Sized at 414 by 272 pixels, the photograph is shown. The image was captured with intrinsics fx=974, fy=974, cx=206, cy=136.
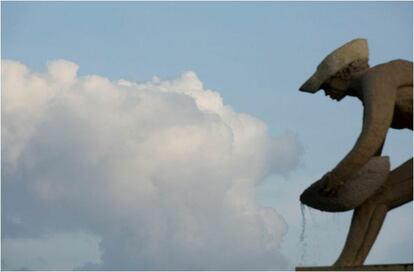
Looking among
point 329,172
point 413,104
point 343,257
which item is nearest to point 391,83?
point 413,104

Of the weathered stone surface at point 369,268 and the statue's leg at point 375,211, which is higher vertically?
the statue's leg at point 375,211

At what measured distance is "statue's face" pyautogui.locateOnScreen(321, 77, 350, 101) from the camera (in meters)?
11.7

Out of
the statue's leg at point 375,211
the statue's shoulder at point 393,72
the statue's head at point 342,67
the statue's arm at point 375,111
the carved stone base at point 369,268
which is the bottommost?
the carved stone base at point 369,268

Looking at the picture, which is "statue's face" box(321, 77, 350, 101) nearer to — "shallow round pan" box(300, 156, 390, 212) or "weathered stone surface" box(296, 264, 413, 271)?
"shallow round pan" box(300, 156, 390, 212)

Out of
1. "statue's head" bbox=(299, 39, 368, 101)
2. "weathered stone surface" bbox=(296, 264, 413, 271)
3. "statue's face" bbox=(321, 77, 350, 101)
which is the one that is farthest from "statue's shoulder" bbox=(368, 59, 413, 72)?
"weathered stone surface" bbox=(296, 264, 413, 271)

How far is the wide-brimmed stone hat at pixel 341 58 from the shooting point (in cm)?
1160

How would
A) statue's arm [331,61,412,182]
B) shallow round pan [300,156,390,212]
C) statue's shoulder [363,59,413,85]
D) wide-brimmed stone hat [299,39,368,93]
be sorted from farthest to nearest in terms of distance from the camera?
1. wide-brimmed stone hat [299,39,368,93]
2. statue's shoulder [363,59,413,85]
3. shallow round pan [300,156,390,212]
4. statue's arm [331,61,412,182]

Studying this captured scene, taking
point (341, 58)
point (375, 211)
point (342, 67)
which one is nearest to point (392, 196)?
point (375, 211)

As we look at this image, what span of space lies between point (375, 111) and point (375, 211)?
3.95 ft

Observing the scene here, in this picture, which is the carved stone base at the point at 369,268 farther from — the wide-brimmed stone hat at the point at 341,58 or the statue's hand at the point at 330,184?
the wide-brimmed stone hat at the point at 341,58

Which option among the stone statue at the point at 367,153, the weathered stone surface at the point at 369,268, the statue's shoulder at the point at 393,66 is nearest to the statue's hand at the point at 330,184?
the stone statue at the point at 367,153

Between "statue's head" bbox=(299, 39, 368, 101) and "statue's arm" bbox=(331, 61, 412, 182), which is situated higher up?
"statue's head" bbox=(299, 39, 368, 101)

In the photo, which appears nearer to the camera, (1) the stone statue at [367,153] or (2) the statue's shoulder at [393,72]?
(1) the stone statue at [367,153]

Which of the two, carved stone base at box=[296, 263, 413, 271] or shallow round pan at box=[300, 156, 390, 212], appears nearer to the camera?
carved stone base at box=[296, 263, 413, 271]
